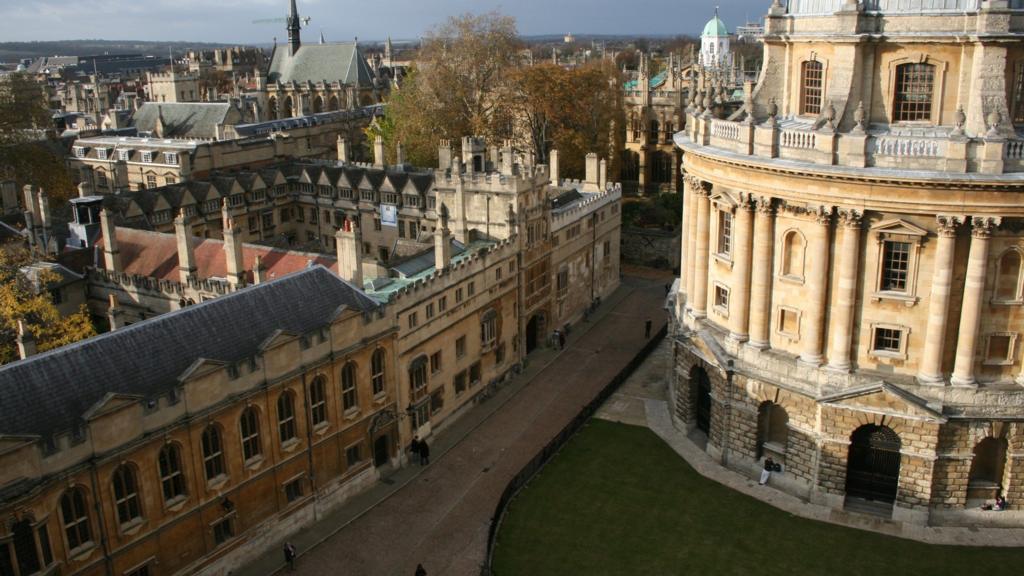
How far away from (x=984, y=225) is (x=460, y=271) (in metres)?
22.1

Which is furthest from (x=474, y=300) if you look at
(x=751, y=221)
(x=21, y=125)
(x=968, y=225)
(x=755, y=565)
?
(x=21, y=125)

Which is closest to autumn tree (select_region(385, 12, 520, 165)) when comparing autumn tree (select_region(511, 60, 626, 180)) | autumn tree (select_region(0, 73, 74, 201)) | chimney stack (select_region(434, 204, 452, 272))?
autumn tree (select_region(511, 60, 626, 180))

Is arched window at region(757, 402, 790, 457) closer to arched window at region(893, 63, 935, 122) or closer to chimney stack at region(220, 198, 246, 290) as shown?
arched window at region(893, 63, 935, 122)

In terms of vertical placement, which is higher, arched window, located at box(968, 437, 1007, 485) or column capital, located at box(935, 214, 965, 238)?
column capital, located at box(935, 214, 965, 238)

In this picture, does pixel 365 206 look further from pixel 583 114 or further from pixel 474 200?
pixel 583 114

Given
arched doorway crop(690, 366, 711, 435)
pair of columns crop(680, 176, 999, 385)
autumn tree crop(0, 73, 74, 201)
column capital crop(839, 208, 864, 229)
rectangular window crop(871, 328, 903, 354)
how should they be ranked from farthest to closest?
1. autumn tree crop(0, 73, 74, 201)
2. arched doorway crop(690, 366, 711, 435)
3. rectangular window crop(871, 328, 903, 354)
4. column capital crop(839, 208, 864, 229)
5. pair of columns crop(680, 176, 999, 385)

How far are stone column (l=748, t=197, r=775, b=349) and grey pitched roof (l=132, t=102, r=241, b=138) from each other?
63738mm

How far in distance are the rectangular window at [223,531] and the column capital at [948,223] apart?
2710 centimetres

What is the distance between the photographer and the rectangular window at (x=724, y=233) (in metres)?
37.5

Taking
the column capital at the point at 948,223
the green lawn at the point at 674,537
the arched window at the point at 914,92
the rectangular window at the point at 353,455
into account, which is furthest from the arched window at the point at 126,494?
the arched window at the point at 914,92

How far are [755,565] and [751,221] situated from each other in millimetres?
13528

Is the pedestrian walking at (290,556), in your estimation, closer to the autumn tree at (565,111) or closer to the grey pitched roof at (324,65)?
the autumn tree at (565,111)

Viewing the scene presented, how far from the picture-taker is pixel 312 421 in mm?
32500

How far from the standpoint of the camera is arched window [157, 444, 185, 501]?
2717 centimetres
